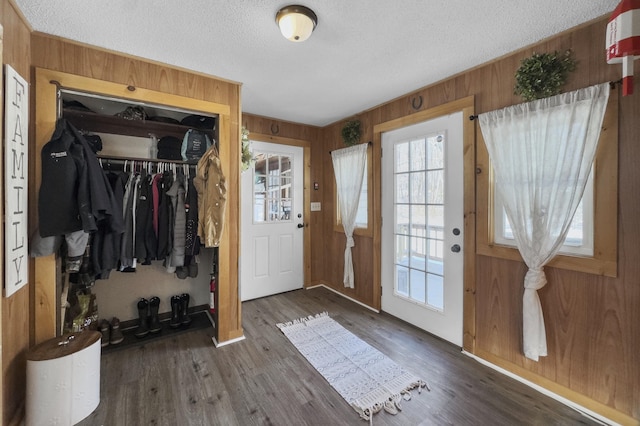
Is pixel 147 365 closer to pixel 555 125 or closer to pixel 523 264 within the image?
pixel 523 264

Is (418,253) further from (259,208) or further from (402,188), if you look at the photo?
(259,208)

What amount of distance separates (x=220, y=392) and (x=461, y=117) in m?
2.86

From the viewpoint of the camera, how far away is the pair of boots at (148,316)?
2.55 m

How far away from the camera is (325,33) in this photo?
68.3 inches

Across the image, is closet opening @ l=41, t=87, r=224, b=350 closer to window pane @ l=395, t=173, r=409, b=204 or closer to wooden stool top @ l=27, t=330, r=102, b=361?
wooden stool top @ l=27, t=330, r=102, b=361

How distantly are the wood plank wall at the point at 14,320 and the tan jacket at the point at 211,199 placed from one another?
1.11 m

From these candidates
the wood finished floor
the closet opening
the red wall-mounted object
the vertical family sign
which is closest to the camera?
the red wall-mounted object

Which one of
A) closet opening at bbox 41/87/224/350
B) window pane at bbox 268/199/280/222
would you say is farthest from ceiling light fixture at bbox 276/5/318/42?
window pane at bbox 268/199/280/222

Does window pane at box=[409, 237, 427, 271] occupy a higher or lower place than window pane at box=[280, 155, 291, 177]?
lower

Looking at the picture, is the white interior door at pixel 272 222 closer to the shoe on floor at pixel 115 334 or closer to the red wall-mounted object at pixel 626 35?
the shoe on floor at pixel 115 334

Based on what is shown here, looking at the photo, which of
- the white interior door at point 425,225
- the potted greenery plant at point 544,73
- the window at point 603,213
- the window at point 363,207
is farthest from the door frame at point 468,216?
the window at point 363,207

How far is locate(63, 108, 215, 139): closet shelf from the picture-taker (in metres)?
2.27

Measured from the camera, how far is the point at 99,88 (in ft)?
6.28

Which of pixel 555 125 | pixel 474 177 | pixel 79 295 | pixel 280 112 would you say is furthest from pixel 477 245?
pixel 79 295
